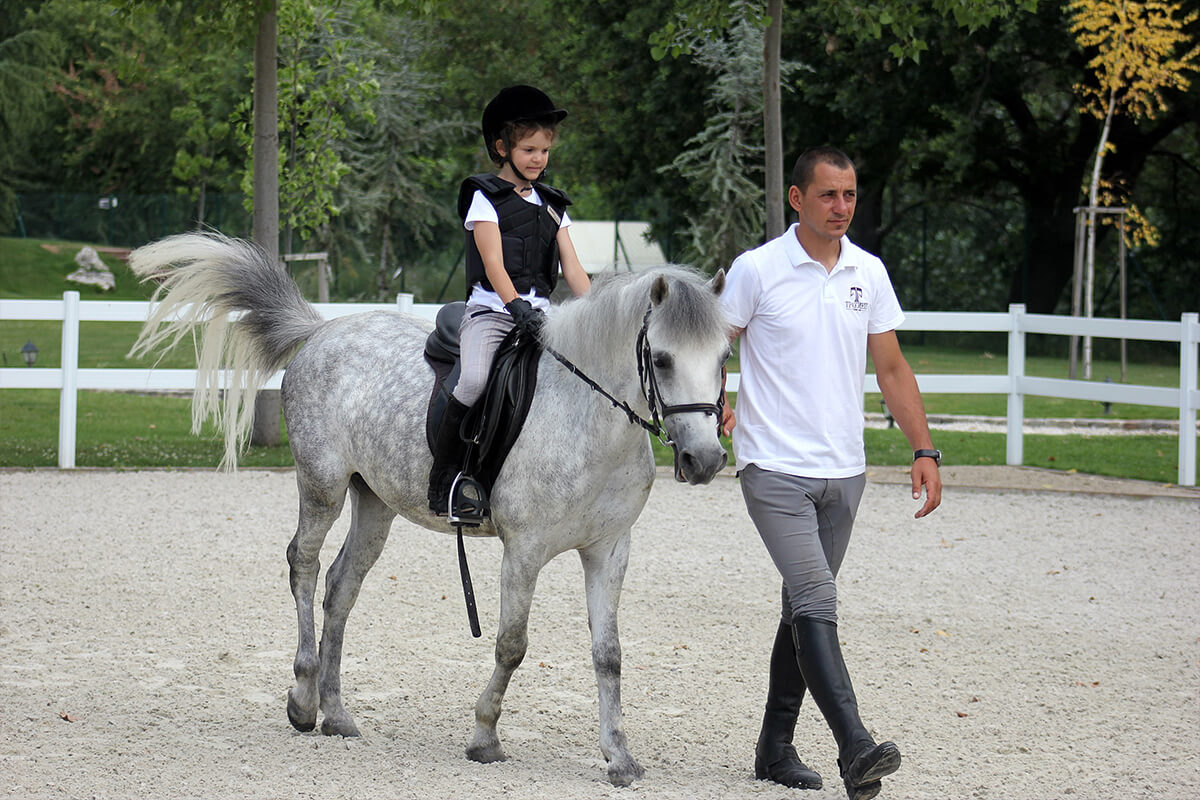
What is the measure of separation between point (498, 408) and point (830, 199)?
4.51 ft

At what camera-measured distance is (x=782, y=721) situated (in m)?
4.68

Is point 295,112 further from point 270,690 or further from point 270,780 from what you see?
point 270,780

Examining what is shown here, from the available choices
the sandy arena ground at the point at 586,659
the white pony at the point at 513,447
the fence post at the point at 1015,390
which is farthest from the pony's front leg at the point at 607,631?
the fence post at the point at 1015,390

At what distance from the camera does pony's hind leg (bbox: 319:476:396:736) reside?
526 centimetres

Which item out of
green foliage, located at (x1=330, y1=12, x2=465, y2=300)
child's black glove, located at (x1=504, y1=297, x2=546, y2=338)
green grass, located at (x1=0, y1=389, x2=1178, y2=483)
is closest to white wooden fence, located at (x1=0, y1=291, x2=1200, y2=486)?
green grass, located at (x1=0, y1=389, x2=1178, y2=483)

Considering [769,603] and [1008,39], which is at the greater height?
[1008,39]

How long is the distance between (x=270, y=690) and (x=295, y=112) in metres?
12.8

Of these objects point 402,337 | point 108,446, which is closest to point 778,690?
point 402,337

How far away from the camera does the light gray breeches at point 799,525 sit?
4.30 m

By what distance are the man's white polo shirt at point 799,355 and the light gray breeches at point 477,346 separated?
3.05 ft

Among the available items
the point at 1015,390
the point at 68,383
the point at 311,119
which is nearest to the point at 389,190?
the point at 311,119

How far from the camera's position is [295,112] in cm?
1723

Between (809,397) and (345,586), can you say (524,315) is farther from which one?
(345,586)

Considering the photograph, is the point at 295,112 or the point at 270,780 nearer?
the point at 270,780
